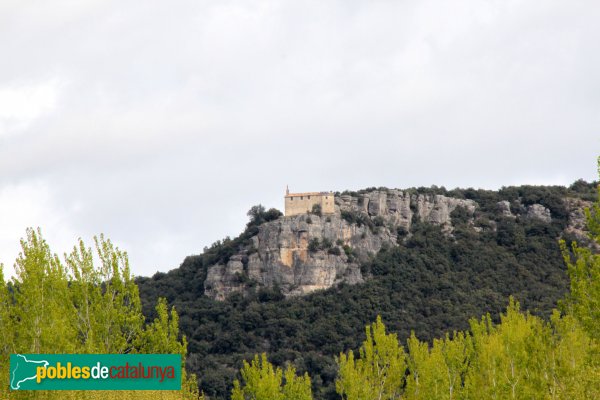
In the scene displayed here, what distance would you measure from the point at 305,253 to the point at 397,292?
37.4 feet

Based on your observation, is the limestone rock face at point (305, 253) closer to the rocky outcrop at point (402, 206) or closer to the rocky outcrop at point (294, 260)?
the rocky outcrop at point (294, 260)

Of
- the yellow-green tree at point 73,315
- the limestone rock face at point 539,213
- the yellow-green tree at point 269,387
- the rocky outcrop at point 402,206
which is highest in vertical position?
the rocky outcrop at point 402,206

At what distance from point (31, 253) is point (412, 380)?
28.3 m

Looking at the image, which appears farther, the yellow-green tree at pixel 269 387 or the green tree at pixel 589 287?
the yellow-green tree at pixel 269 387

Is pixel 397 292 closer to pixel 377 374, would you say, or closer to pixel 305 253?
pixel 305 253

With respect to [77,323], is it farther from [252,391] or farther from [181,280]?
[181,280]

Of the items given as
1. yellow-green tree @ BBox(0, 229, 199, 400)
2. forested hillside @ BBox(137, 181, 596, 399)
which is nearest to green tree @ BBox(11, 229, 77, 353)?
yellow-green tree @ BBox(0, 229, 199, 400)

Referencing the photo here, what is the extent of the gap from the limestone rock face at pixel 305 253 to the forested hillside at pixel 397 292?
90cm

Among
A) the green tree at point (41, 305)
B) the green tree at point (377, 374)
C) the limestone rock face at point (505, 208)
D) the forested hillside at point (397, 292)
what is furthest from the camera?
the limestone rock face at point (505, 208)

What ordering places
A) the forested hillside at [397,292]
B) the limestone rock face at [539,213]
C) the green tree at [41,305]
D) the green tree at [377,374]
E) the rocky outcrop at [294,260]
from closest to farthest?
1. the green tree at [41,305]
2. the green tree at [377,374]
3. the forested hillside at [397,292]
4. the rocky outcrop at [294,260]
5. the limestone rock face at [539,213]

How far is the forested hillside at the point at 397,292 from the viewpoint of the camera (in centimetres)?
9044

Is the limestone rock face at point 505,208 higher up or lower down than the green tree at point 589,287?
higher up

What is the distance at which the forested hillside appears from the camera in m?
90.4

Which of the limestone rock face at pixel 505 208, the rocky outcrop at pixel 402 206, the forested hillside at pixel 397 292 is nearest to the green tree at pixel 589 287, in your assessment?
the forested hillside at pixel 397 292
